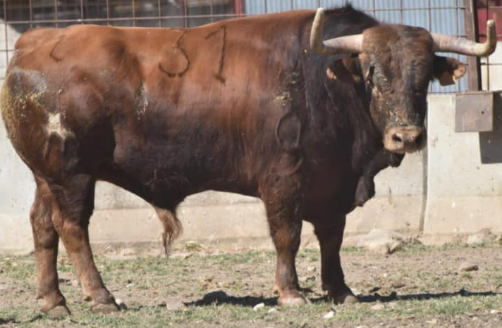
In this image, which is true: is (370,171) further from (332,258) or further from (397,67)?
(397,67)

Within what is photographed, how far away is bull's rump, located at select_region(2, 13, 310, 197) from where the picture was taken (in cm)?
779

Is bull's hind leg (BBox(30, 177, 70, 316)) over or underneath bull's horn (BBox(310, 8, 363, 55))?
underneath

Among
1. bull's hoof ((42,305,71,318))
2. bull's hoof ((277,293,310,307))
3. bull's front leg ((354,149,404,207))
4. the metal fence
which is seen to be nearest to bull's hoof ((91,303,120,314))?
bull's hoof ((42,305,71,318))

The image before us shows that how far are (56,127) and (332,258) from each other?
2.36m

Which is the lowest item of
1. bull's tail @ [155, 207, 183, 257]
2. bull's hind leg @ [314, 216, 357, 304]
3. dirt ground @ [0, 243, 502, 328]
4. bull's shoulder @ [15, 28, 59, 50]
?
dirt ground @ [0, 243, 502, 328]

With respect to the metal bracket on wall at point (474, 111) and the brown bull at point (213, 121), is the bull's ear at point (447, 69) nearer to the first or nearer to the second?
the brown bull at point (213, 121)

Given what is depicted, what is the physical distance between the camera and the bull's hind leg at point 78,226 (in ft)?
25.4

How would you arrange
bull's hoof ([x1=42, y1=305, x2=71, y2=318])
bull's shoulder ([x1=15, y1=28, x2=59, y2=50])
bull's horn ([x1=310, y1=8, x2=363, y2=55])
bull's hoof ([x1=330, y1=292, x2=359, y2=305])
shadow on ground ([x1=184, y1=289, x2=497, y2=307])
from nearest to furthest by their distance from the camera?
1. bull's horn ([x1=310, y1=8, x2=363, y2=55])
2. bull's hoof ([x1=42, y1=305, x2=71, y2=318])
3. bull's hoof ([x1=330, y1=292, x2=359, y2=305])
4. shadow on ground ([x1=184, y1=289, x2=497, y2=307])
5. bull's shoulder ([x1=15, y1=28, x2=59, y2=50])

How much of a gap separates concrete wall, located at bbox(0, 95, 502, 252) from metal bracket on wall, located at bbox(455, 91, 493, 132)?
0.23m

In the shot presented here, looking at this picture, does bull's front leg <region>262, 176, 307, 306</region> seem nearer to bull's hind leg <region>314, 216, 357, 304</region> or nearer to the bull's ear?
bull's hind leg <region>314, 216, 357, 304</region>

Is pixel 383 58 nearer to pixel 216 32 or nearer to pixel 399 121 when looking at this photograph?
pixel 399 121

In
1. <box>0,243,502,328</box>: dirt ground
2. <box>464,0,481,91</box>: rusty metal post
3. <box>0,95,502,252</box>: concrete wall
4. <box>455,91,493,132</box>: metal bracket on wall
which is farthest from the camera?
<box>464,0,481,91</box>: rusty metal post

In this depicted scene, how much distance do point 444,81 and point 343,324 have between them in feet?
7.55

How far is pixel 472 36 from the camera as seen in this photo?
11.4 metres
